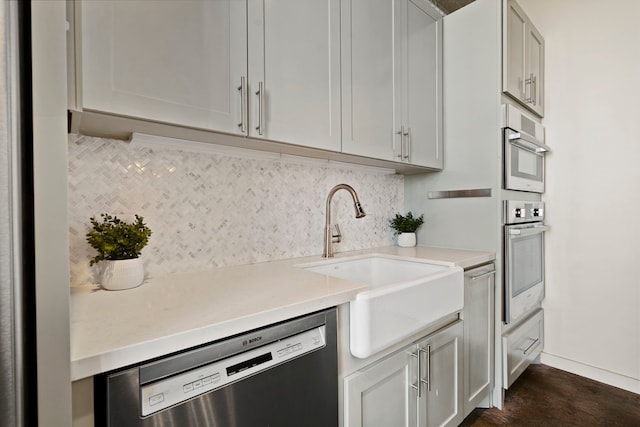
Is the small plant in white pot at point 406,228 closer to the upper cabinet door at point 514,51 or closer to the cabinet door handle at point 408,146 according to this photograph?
the cabinet door handle at point 408,146

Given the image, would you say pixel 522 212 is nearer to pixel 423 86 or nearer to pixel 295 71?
pixel 423 86

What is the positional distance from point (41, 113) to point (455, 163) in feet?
6.54

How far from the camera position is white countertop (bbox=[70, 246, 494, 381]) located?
584 mm

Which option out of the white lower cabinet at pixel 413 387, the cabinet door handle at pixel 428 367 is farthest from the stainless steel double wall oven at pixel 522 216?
the cabinet door handle at pixel 428 367

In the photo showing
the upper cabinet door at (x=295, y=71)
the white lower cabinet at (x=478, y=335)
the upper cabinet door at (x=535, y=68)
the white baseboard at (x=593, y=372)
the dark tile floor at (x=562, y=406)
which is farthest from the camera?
the upper cabinet door at (x=535, y=68)

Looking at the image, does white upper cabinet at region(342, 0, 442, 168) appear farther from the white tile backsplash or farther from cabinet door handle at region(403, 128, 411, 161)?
the white tile backsplash

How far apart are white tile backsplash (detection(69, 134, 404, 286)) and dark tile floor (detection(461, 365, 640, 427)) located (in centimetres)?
136

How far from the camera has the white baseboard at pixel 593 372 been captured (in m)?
2.00

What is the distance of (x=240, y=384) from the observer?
2.36 ft

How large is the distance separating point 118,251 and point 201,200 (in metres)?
0.38

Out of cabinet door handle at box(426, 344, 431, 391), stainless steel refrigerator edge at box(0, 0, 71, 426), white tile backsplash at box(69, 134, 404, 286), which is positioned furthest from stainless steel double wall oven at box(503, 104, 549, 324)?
stainless steel refrigerator edge at box(0, 0, 71, 426)

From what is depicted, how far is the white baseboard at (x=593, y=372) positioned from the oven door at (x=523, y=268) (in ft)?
1.48

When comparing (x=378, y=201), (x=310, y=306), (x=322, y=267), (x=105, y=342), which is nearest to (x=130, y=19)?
(x=105, y=342)

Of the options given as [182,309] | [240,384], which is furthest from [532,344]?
[182,309]
